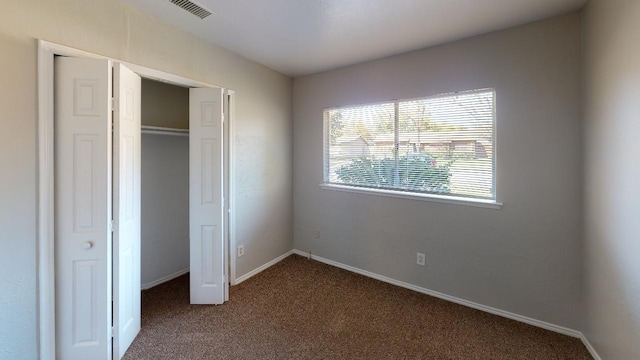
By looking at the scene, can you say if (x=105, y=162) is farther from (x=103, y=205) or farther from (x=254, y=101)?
(x=254, y=101)

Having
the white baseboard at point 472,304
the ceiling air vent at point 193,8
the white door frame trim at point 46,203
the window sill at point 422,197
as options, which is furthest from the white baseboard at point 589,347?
the ceiling air vent at point 193,8

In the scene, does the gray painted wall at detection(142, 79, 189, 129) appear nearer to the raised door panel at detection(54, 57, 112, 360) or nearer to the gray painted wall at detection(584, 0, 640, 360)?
the raised door panel at detection(54, 57, 112, 360)

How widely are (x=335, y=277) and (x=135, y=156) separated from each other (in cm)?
248

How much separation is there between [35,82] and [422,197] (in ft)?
10.6

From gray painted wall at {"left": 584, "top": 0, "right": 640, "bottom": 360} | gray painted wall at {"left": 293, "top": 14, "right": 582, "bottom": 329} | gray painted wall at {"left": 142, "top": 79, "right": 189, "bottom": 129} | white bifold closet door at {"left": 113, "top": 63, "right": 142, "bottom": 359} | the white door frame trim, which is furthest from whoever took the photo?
gray painted wall at {"left": 142, "top": 79, "right": 189, "bottom": 129}

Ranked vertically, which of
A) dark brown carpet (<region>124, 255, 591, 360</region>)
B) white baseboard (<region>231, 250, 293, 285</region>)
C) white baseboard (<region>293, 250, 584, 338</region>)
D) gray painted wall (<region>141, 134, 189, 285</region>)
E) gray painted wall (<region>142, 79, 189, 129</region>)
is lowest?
dark brown carpet (<region>124, 255, 591, 360</region>)

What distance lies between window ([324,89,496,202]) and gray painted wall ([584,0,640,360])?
0.67 m

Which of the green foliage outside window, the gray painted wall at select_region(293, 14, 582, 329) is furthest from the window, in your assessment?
the gray painted wall at select_region(293, 14, 582, 329)

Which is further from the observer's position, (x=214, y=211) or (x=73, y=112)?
(x=214, y=211)

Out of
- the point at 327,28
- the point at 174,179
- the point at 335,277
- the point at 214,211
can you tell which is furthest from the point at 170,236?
the point at 327,28

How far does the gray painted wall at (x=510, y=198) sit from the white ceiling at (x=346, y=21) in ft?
0.71

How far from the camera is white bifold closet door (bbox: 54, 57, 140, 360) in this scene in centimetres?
169

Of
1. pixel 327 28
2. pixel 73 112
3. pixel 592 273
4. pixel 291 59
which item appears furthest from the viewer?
pixel 291 59

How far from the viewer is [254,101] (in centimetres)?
322
